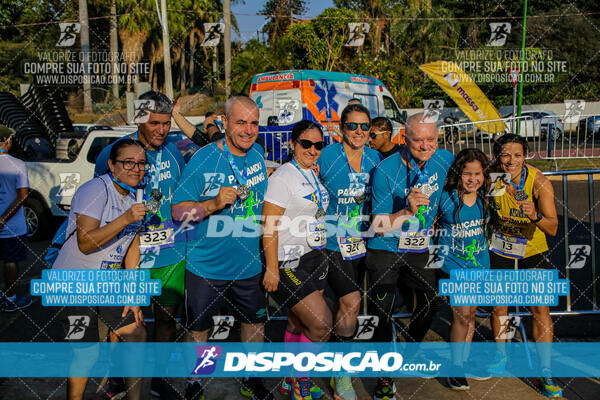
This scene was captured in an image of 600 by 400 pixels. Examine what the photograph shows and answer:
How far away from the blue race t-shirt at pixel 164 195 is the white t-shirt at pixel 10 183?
2254 mm

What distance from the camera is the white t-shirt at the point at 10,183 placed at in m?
5.05

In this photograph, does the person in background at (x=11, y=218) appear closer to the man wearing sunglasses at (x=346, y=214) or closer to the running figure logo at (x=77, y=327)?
the running figure logo at (x=77, y=327)

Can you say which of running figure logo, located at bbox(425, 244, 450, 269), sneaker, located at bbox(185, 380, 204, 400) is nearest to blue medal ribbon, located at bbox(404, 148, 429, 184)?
running figure logo, located at bbox(425, 244, 450, 269)

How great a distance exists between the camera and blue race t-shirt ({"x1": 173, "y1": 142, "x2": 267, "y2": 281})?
320 cm

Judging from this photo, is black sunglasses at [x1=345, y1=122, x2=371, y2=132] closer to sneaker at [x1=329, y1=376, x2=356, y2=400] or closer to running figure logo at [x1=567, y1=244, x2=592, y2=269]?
sneaker at [x1=329, y1=376, x2=356, y2=400]

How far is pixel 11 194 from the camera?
511 centimetres

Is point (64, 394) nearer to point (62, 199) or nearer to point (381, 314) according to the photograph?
point (381, 314)

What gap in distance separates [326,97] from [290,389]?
7722 millimetres

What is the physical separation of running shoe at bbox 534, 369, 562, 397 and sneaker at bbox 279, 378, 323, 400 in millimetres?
1604

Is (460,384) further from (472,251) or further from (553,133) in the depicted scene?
(553,133)

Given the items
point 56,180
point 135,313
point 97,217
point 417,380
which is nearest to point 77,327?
point 135,313

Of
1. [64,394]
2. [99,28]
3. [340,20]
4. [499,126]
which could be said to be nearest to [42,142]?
[64,394]

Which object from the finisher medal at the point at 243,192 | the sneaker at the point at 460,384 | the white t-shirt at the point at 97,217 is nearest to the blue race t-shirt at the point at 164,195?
the white t-shirt at the point at 97,217

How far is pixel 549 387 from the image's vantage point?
3432 mm
